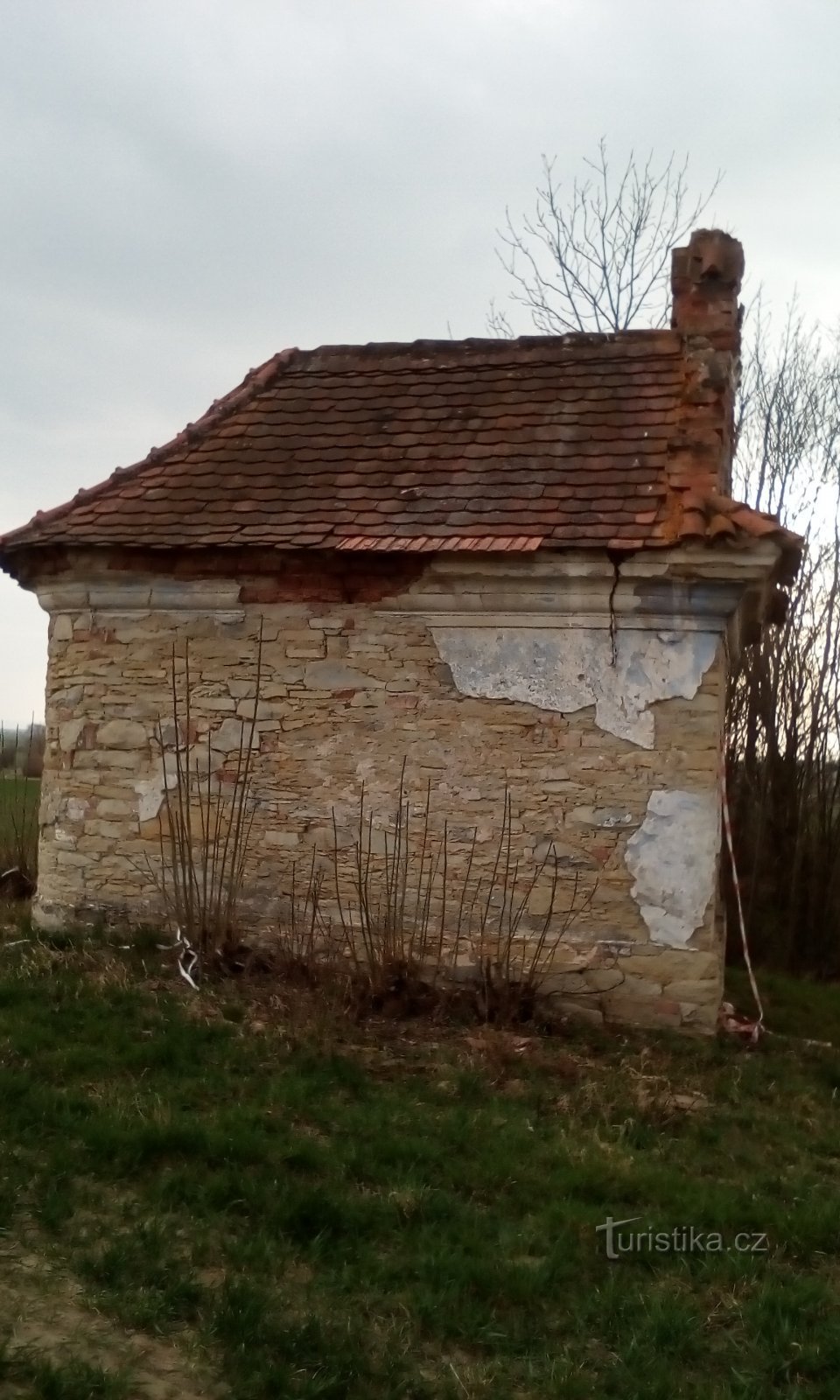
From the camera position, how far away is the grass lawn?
11.5ft

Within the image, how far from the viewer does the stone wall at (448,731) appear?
7.10 m

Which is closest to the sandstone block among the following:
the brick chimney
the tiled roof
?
the tiled roof

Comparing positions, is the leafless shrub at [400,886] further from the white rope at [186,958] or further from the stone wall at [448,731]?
the white rope at [186,958]

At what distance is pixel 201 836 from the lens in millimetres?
7938

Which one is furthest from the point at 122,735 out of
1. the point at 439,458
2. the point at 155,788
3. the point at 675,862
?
the point at 675,862

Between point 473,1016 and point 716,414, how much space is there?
4369 millimetres

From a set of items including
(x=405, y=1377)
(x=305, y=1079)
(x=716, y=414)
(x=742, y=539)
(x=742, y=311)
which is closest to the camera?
(x=405, y=1377)

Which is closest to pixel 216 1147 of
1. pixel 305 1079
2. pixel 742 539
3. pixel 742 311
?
pixel 305 1079

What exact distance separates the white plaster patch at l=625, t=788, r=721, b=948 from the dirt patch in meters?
4.22

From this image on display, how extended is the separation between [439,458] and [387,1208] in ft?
17.6

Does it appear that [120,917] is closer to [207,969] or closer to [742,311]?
[207,969]

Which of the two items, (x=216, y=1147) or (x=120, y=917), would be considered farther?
(x=120, y=917)

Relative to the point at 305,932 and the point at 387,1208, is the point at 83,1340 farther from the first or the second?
the point at 305,932

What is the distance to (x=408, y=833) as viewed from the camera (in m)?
7.50
